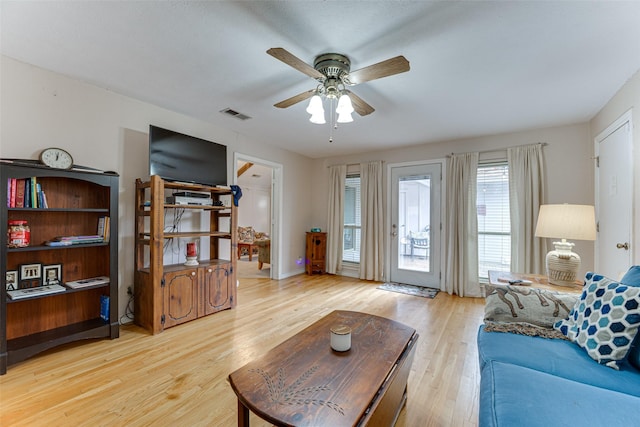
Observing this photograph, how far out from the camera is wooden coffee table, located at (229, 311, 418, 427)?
1.04 m

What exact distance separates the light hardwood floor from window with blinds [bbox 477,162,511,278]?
3.58 feet

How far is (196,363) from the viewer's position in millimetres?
2195

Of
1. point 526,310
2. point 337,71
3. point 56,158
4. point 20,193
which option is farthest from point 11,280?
point 526,310

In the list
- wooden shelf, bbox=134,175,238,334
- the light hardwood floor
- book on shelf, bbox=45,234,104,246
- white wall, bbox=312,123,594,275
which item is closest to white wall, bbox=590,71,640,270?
white wall, bbox=312,123,594,275

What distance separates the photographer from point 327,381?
124 cm

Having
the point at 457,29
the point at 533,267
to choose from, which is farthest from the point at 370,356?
the point at 533,267

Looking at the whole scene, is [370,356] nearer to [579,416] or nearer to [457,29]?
[579,416]

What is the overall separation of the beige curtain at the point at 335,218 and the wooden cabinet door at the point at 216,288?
2.56m

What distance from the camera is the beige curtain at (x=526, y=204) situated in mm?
3650

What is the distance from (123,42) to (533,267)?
5.12 meters

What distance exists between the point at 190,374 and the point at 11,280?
172 centimetres

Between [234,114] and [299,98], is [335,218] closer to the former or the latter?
[234,114]

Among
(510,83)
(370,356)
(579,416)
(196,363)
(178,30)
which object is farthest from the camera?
(510,83)

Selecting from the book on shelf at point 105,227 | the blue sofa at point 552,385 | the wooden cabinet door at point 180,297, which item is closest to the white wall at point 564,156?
the blue sofa at point 552,385
